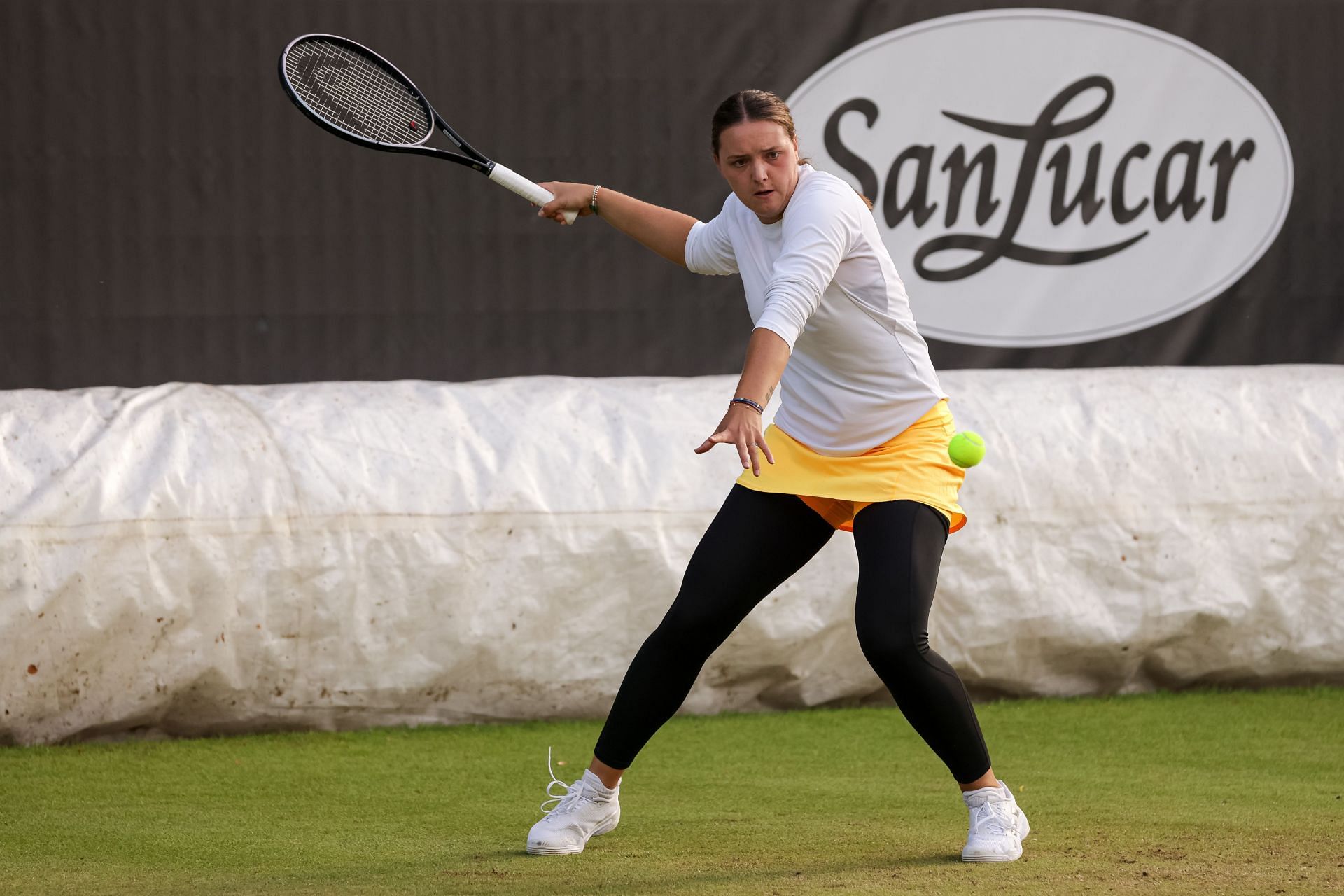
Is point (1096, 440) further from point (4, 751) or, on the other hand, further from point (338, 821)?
point (4, 751)

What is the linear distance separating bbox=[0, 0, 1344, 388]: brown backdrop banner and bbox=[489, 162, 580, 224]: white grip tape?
1.80m

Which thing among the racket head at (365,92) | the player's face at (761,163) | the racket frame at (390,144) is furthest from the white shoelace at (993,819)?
the racket head at (365,92)

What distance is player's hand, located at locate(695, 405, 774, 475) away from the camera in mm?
2516

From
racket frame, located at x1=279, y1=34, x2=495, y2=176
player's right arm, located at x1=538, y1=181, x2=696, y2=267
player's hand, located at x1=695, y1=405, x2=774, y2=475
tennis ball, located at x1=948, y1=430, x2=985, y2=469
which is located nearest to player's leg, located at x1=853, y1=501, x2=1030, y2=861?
tennis ball, located at x1=948, y1=430, x2=985, y2=469

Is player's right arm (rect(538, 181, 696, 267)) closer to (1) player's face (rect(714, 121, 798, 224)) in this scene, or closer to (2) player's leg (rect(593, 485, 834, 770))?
(1) player's face (rect(714, 121, 798, 224))

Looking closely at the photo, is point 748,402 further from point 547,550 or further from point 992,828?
point 547,550

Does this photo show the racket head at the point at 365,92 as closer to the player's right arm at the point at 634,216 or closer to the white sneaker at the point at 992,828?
the player's right arm at the point at 634,216

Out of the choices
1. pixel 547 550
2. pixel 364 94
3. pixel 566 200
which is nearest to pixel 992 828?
pixel 566 200

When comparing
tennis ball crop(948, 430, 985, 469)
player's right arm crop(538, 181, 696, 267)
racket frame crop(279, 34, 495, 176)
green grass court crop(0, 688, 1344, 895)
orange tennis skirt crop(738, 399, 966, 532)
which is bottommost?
green grass court crop(0, 688, 1344, 895)

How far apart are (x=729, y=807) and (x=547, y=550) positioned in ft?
3.93

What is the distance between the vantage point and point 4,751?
4.20 metres

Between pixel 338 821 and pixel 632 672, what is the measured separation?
87 centimetres

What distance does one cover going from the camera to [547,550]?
15.0ft

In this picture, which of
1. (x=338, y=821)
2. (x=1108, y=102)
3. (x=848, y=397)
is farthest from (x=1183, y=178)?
(x=338, y=821)
